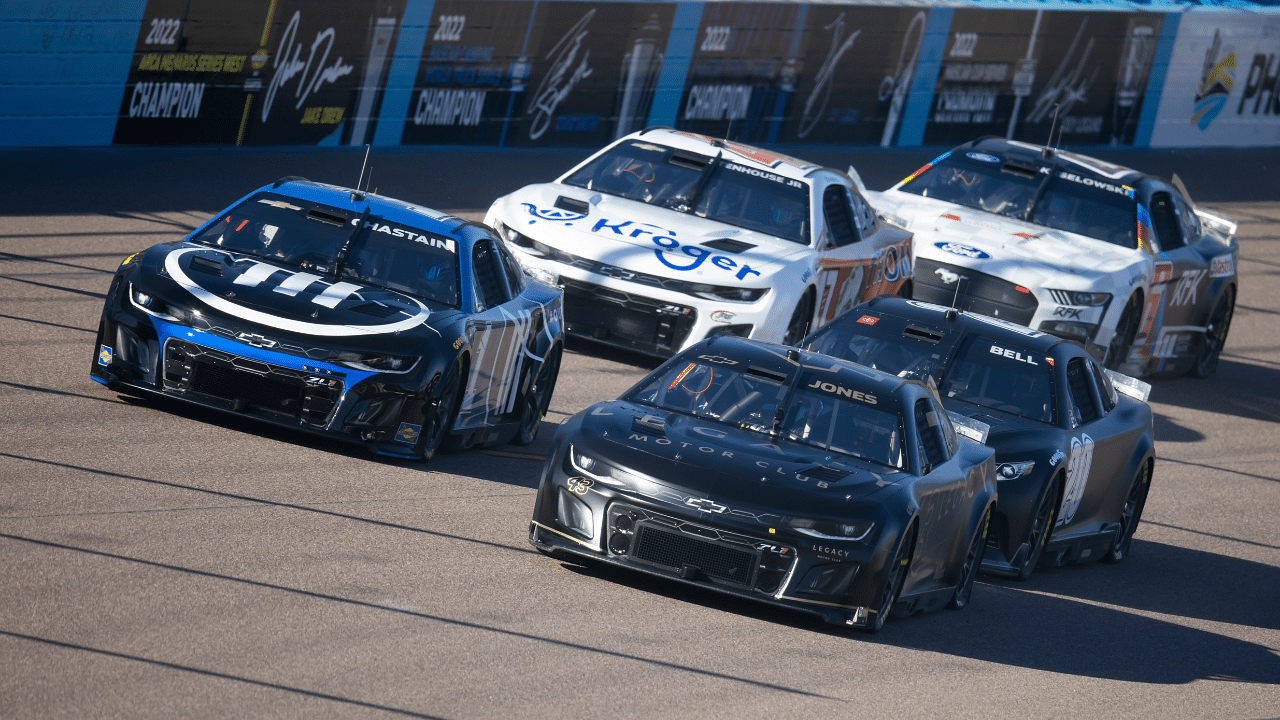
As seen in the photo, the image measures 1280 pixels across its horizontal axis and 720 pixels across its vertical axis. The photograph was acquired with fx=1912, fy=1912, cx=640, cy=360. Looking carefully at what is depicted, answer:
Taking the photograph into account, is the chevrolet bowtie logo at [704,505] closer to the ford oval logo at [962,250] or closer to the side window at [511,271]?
the side window at [511,271]

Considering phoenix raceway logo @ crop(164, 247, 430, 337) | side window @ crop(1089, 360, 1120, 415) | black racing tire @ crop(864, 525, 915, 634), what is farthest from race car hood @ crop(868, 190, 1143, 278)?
black racing tire @ crop(864, 525, 915, 634)

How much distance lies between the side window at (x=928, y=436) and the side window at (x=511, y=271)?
2.96m

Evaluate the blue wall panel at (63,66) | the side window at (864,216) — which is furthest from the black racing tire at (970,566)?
the blue wall panel at (63,66)

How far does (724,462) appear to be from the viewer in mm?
8750

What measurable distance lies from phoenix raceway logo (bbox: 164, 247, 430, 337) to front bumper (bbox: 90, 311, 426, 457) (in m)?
0.17

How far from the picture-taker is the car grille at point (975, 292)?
16578mm

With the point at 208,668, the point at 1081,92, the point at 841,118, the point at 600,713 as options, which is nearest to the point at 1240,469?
the point at 600,713

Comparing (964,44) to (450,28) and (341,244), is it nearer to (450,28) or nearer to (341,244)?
(450,28)

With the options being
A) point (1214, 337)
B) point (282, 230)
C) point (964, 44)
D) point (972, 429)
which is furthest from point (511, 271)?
point (964, 44)

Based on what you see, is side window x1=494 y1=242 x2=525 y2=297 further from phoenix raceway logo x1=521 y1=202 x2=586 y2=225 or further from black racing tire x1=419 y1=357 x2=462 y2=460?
phoenix raceway logo x1=521 y1=202 x2=586 y2=225

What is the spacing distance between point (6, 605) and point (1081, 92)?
27.8 m

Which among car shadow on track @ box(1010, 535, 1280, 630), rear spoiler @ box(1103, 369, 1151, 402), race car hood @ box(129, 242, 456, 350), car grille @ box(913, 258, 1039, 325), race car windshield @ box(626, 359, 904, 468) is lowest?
car shadow on track @ box(1010, 535, 1280, 630)
